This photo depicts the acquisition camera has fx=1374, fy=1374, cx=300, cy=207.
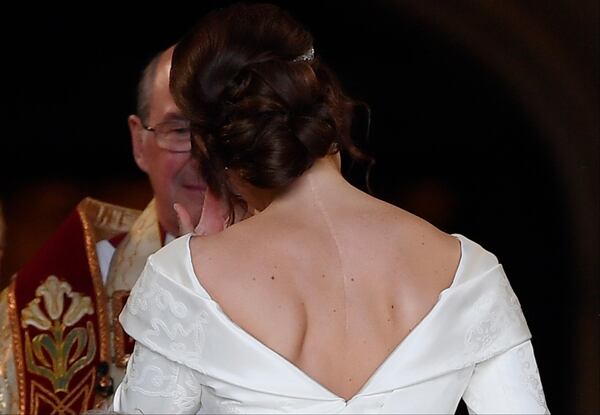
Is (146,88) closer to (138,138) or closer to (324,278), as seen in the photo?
(138,138)

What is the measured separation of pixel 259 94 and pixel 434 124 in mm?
2012

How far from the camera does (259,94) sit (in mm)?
2061

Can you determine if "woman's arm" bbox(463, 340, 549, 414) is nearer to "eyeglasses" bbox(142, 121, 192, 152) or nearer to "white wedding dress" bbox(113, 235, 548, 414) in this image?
"white wedding dress" bbox(113, 235, 548, 414)

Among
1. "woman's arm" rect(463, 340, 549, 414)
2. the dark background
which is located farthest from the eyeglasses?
"woman's arm" rect(463, 340, 549, 414)

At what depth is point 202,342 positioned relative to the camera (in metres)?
2.11

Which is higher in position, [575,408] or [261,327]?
[261,327]

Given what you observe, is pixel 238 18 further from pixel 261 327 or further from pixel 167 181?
pixel 167 181

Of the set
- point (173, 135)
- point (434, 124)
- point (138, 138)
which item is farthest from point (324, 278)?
point (434, 124)

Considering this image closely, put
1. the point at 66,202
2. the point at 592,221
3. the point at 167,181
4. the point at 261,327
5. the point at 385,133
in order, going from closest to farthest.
Answer: the point at 261,327 → the point at 167,181 → the point at 592,221 → the point at 385,133 → the point at 66,202

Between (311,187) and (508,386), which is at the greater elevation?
(311,187)

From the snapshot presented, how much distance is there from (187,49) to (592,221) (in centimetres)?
190

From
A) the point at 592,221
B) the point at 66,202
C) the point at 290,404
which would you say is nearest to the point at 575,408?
the point at 592,221

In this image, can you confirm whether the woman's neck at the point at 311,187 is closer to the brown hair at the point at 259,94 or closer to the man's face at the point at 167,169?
the brown hair at the point at 259,94

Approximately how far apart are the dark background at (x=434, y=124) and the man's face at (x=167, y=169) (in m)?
0.57
